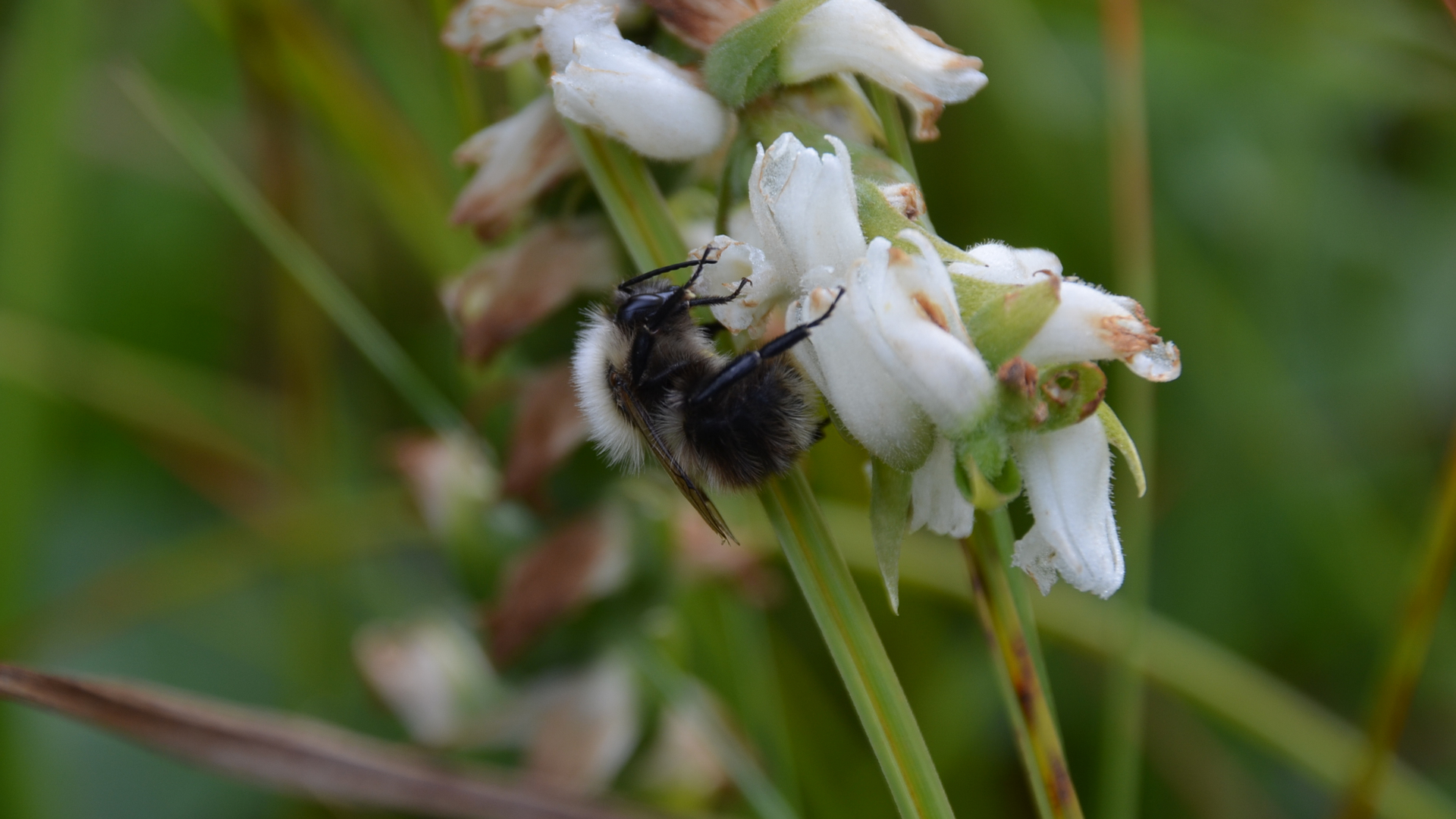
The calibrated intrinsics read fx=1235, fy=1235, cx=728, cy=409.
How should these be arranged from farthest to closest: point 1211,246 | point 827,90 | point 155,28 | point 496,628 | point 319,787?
point 155,28 < point 1211,246 < point 496,628 < point 319,787 < point 827,90

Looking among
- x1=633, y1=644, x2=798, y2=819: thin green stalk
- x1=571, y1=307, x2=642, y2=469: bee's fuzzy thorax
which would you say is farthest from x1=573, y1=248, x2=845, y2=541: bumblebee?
x1=633, y1=644, x2=798, y2=819: thin green stalk

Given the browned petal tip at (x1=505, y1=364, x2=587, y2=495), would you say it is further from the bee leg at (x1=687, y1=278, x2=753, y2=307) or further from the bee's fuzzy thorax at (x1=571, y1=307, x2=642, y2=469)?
the bee leg at (x1=687, y1=278, x2=753, y2=307)

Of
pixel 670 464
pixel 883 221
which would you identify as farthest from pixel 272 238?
pixel 883 221

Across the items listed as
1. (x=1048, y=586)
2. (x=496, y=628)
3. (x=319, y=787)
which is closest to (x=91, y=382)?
(x=496, y=628)

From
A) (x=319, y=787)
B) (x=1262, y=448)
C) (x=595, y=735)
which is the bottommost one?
(x=1262, y=448)

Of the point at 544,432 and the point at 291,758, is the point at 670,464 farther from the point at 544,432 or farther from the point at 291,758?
the point at 291,758

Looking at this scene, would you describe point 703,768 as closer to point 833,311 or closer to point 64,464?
point 833,311

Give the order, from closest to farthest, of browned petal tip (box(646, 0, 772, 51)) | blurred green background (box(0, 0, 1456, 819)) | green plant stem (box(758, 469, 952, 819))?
green plant stem (box(758, 469, 952, 819))
browned petal tip (box(646, 0, 772, 51))
blurred green background (box(0, 0, 1456, 819))

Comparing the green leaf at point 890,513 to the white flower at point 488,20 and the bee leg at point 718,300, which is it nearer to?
the bee leg at point 718,300
